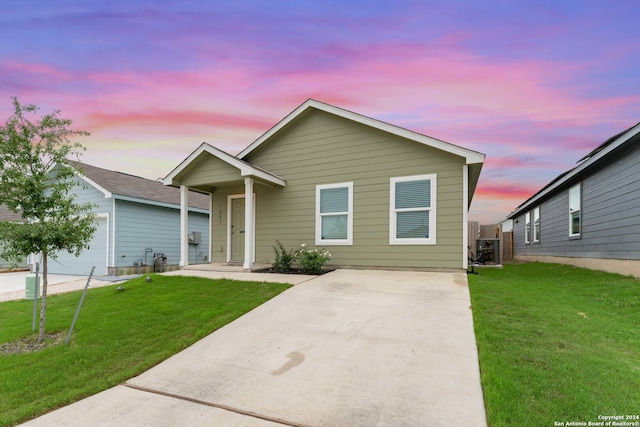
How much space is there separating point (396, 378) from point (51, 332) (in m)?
5.27

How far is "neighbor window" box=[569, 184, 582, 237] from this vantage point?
37.4ft

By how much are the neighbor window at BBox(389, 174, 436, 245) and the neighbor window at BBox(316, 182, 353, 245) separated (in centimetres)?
120

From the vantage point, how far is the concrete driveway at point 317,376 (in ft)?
8.48

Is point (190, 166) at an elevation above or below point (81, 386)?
above

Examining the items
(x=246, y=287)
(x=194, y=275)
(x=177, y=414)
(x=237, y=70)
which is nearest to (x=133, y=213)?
(x=194, y=275)

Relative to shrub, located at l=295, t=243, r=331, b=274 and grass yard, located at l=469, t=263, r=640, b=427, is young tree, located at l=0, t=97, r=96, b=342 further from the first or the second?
grass yard, located at l=469, t=263, r=640, b=427

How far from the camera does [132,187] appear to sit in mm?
14469

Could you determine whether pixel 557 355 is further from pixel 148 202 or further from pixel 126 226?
pixel 148 202

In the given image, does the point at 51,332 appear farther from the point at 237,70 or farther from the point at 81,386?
the point at 237,70

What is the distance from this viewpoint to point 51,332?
16.4 feet

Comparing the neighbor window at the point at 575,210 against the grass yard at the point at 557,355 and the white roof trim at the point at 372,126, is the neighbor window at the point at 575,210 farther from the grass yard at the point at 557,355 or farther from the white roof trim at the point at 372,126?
the white roof trim at the point at 372,126

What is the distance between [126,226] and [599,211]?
16.7 m

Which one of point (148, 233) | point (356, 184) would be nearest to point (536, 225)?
point (356, 184)

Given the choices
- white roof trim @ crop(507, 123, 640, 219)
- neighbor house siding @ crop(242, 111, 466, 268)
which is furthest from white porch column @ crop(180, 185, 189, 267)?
white roof trim @ crop(507, 123, 640, 219)
